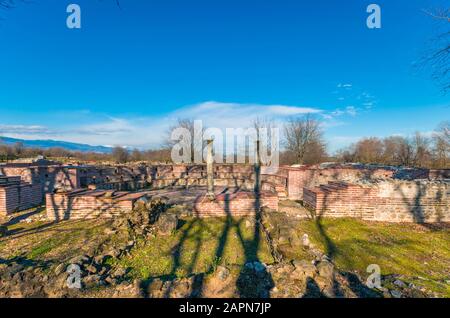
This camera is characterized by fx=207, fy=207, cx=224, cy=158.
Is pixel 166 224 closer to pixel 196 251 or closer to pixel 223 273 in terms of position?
pixel 196 251

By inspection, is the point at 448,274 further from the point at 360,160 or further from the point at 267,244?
the point at 360,160

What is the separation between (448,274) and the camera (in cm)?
402

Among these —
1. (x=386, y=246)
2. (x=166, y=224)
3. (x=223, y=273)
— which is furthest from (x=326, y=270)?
(x=166, y=224)

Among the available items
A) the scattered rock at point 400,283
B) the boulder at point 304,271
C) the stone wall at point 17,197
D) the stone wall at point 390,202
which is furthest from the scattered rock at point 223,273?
the stone wall at point 17,197

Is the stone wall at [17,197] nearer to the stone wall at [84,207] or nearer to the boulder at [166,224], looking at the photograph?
the stone wall at [84,207]

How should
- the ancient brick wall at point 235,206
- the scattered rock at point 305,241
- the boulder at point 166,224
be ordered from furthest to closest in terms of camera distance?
the ancient brick wall at point 235,206
the boulder at point 166,224
the scattered rock at point 305,241

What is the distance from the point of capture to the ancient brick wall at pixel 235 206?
720 cm

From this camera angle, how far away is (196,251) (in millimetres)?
4934

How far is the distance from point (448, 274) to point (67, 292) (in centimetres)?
668

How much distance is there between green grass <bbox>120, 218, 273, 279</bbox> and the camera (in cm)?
421

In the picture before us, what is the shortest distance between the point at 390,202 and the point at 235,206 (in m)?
5.15

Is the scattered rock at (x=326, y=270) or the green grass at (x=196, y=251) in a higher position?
the scattered rock at (x=326, y=270)

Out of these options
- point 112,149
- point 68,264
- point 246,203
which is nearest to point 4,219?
point 68,264

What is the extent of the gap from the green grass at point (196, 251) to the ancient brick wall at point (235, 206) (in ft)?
2.38
